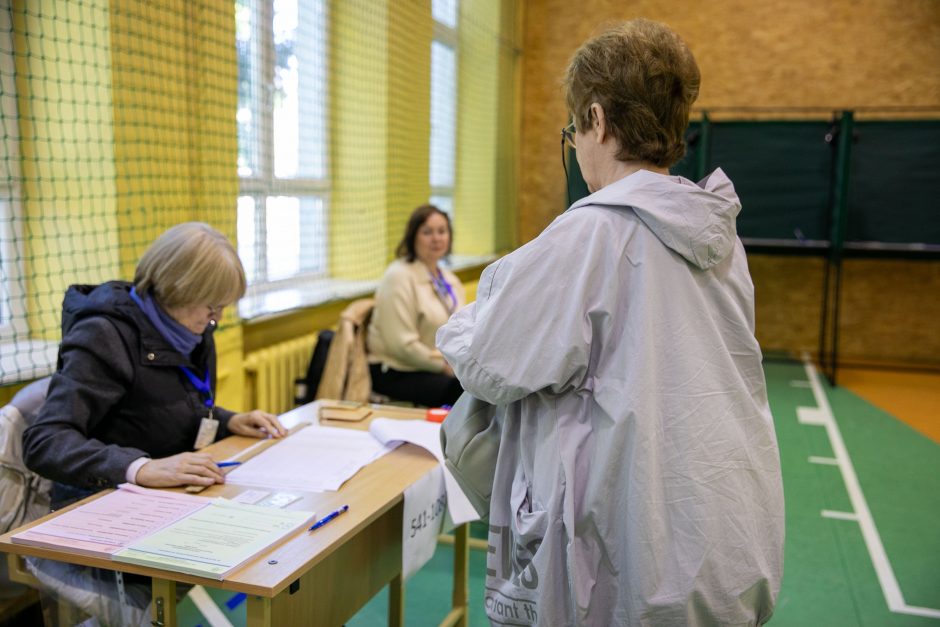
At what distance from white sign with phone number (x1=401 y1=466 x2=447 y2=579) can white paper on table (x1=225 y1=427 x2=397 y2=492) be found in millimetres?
131

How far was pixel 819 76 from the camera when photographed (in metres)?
6.42

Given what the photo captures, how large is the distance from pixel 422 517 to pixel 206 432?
1.76 feet

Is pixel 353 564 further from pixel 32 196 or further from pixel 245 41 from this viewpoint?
pixel 245 41

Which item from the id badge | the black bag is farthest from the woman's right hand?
the black bag

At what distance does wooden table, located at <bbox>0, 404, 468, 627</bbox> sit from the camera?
1.21 meters

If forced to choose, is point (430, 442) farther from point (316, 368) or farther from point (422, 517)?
point (316, 368)

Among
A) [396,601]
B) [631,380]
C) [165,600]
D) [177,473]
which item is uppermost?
[631,380]

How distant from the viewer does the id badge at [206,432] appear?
6.07ft

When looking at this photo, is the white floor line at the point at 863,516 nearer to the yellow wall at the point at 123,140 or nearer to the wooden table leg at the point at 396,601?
the wooden table leg at the point at 396,601

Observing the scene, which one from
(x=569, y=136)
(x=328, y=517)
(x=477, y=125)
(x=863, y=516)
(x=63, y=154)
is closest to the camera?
(x=569, y=136)

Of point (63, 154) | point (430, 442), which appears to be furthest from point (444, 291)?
point (430, 442)

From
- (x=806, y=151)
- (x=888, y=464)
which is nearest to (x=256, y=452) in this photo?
(x=888, y=464)

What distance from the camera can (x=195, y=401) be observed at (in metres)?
1.87

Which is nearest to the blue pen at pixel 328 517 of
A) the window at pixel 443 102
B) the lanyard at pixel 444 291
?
the lanyard at pixel 444 291
